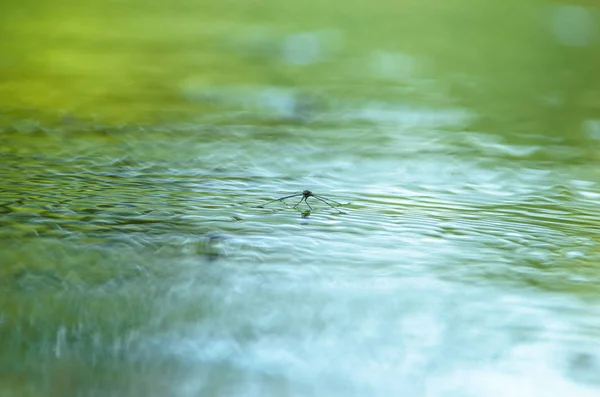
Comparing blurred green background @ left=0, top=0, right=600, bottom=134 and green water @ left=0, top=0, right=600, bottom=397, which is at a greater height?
blurred green background @ left=0, top=0, right=600, bottom=134

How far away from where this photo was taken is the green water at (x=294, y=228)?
1.01 m

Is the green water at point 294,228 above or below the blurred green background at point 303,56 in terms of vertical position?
below

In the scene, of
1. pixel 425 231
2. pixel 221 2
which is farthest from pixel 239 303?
pixel 221 2

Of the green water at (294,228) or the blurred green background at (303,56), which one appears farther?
the blurred green background at (303,56)

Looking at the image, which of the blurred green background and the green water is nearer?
the green water

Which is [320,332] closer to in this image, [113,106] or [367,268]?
[367,268]

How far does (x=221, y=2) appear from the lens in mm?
4766

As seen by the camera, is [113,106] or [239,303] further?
[113,106]

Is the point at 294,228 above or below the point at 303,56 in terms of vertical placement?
below

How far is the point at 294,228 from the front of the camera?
145cm

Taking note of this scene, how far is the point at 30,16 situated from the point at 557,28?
2.31 meters

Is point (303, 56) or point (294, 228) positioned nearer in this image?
point (294, 228)

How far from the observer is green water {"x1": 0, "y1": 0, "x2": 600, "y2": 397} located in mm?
1014

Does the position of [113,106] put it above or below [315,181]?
above
